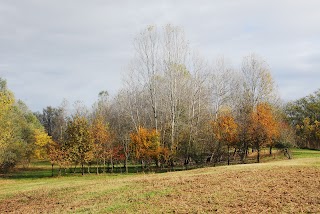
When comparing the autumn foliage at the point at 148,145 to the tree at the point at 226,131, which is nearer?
the tree at the point at 226,131

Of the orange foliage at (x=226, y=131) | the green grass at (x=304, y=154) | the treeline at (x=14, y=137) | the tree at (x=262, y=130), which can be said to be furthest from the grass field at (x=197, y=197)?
the green grass at (x=304, y=154)

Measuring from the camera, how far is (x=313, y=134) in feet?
211

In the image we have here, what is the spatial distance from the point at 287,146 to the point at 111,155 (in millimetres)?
24717

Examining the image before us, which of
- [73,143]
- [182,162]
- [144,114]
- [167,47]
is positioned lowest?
[182,162]

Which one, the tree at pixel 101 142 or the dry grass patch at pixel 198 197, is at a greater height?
the tree at pixel 101 142

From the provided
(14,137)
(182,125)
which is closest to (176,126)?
(182,125)

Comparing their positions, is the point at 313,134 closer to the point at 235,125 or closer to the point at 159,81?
the point at 235,125

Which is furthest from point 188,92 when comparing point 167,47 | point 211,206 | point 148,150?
point 211,206

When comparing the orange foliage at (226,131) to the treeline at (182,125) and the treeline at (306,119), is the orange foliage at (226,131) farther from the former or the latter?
the treeline at (306,119)

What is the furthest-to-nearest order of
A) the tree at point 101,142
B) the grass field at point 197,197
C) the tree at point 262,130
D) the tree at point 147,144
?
the tree at point 101,142
the tree at point 147,144
the tree at point 262,130
the grass field at point 197,197

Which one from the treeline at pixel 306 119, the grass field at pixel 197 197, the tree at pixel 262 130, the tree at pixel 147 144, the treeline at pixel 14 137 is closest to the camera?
the grass field at pixel 197 197

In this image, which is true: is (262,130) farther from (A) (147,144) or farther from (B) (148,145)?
(A) (147,144)

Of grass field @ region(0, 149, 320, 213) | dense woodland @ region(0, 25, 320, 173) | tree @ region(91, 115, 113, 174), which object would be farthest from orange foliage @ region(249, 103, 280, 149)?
grass field @ region(0, 149, 320, 213)

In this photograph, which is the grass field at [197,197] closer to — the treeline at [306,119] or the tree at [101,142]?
the tree at [101,142]
